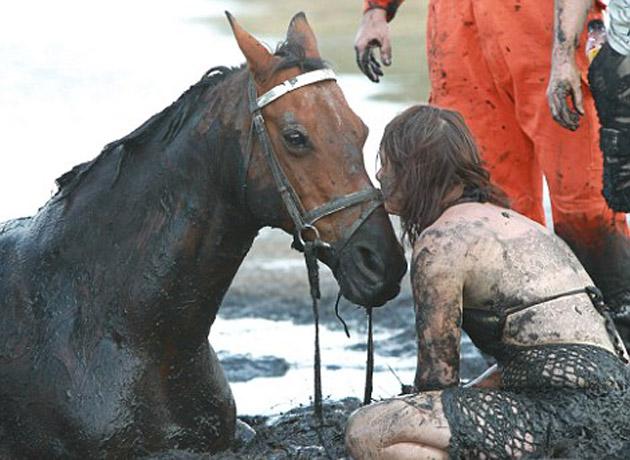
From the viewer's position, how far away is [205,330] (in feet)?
17.3

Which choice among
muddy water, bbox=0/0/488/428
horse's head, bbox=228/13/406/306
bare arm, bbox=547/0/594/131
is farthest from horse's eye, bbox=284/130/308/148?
muddy water, bbox=0/0/488/428

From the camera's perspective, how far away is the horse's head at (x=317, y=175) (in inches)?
194

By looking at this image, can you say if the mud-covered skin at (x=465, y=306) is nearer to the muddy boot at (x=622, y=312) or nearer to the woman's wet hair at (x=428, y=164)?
the woman's wet hair at (x=428, y=164)

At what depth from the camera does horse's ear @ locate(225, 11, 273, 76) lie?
500 cm

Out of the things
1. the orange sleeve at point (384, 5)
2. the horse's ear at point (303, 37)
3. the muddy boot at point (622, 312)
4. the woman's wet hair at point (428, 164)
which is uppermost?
the horse's ear at point (303, 37)

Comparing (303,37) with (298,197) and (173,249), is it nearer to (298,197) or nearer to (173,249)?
Result: (298,197)

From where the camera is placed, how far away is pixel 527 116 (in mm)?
6273

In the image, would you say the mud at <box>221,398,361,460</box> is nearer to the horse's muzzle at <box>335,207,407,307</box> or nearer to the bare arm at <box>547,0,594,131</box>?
the horse's muzzle at <box>335,207,407,307</box>

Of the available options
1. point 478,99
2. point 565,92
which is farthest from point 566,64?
point 478,99

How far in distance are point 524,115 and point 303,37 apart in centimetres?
135

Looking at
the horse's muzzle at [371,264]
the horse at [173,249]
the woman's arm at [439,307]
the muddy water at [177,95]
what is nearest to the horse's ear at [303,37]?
the horse at [173,249]

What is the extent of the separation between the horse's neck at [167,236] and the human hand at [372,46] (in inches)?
61.6

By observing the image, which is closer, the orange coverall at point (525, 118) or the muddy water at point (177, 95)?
the orange coverall at point (525, 118)

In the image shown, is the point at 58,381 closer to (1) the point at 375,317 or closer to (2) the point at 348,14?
(1) the point at 375,317
